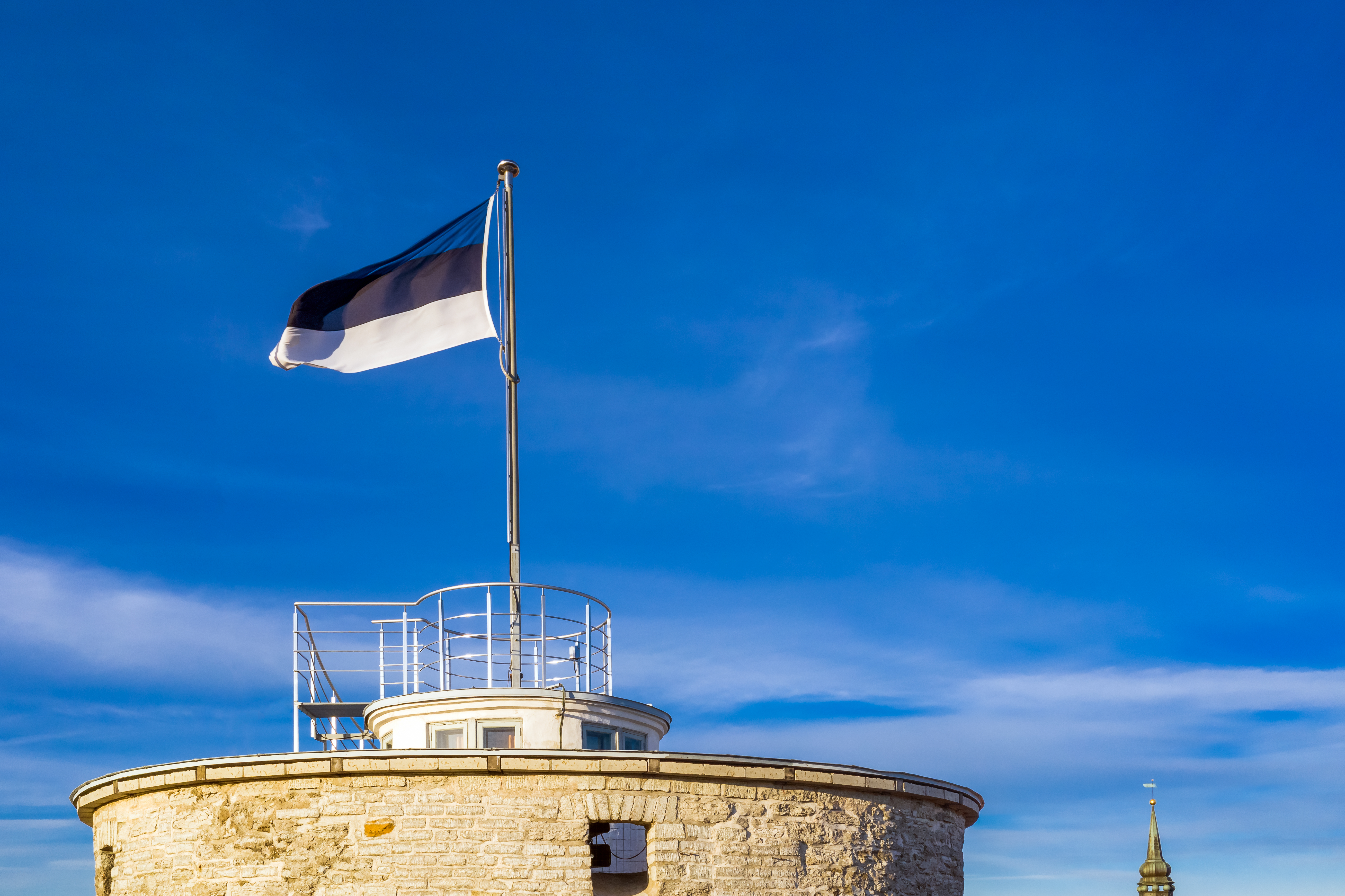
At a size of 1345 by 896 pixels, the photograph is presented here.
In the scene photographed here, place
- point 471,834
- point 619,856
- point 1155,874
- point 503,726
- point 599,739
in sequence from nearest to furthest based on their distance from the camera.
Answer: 1. point 471,834
2. point 619,856
3. point 503,726
4. point 599,739
5. point 1155,874

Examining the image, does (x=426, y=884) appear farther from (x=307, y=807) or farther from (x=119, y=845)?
(x=119, y=845)

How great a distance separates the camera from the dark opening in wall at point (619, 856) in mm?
14148

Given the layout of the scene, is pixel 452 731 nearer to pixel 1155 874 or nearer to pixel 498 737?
pixel 498 737

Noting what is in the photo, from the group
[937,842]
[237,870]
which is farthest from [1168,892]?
[237,870]

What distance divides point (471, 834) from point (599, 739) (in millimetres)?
3007

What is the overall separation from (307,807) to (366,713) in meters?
3.15

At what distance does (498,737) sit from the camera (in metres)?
15.5

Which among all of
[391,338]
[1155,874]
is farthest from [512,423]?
[1155,874]

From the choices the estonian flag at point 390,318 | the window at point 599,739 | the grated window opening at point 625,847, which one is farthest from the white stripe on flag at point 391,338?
the grated window opening at point 625,847

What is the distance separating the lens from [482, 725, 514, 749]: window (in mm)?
15398

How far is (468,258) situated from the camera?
63.5 feet

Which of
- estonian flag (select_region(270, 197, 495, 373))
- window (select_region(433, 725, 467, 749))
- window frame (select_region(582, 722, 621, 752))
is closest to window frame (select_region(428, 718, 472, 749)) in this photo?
window (select_region(433, 725, 467, 749))

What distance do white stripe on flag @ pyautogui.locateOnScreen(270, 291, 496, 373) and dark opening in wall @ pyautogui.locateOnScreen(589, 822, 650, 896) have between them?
7.73 metres

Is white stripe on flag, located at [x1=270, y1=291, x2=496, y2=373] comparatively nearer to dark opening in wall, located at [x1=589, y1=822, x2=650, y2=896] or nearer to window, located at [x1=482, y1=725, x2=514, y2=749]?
window, located at [x1=482, y1=725, x2=514, y2=749]
